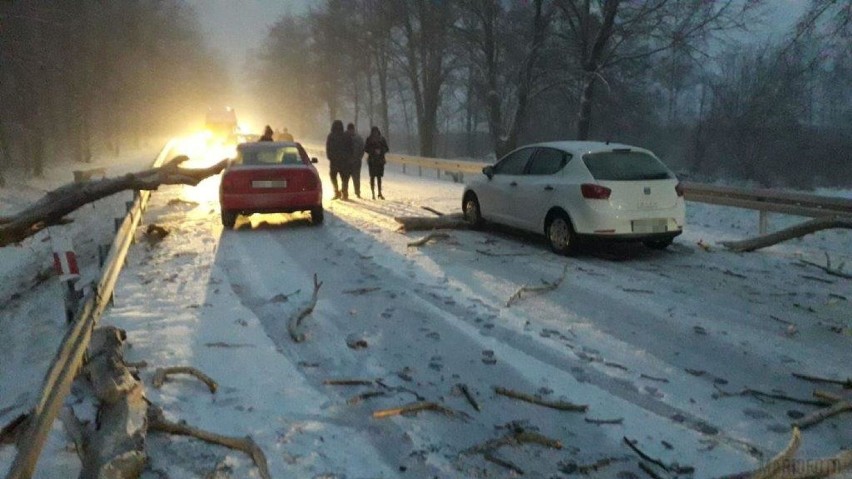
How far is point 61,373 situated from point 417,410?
2.30 m

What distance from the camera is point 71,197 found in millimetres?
5758

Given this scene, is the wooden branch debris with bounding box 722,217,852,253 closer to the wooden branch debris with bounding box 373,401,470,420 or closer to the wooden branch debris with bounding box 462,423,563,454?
the wooden branch debris with bounding box 462,423,563,454

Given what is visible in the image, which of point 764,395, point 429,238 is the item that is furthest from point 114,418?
point 429,238

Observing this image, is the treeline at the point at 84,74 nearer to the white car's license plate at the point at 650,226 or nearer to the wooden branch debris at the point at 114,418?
the wooden branch debris at the point at 114,418

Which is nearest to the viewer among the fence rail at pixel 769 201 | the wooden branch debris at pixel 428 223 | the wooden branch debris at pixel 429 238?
the wooden branch debris at pixel 429 238

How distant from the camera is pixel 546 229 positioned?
980 centimetres

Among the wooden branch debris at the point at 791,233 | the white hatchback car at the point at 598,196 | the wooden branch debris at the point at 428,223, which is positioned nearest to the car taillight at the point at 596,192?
the white hatchback car at the point at 598,196

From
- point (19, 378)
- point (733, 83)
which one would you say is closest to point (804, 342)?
point (19, 378)

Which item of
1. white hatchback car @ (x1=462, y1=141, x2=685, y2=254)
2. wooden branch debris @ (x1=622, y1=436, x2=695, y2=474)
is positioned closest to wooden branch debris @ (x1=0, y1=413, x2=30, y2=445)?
wooden branch debris @ (x1=622, y1=436, x2=695, y2=474)

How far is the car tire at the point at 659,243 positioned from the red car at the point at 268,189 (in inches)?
237

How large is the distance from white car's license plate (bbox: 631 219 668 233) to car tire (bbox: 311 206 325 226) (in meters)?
6.09

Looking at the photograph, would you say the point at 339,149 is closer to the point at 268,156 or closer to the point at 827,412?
the point at 268,156

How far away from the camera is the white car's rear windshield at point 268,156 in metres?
12.8

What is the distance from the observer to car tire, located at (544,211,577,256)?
9.27 m
